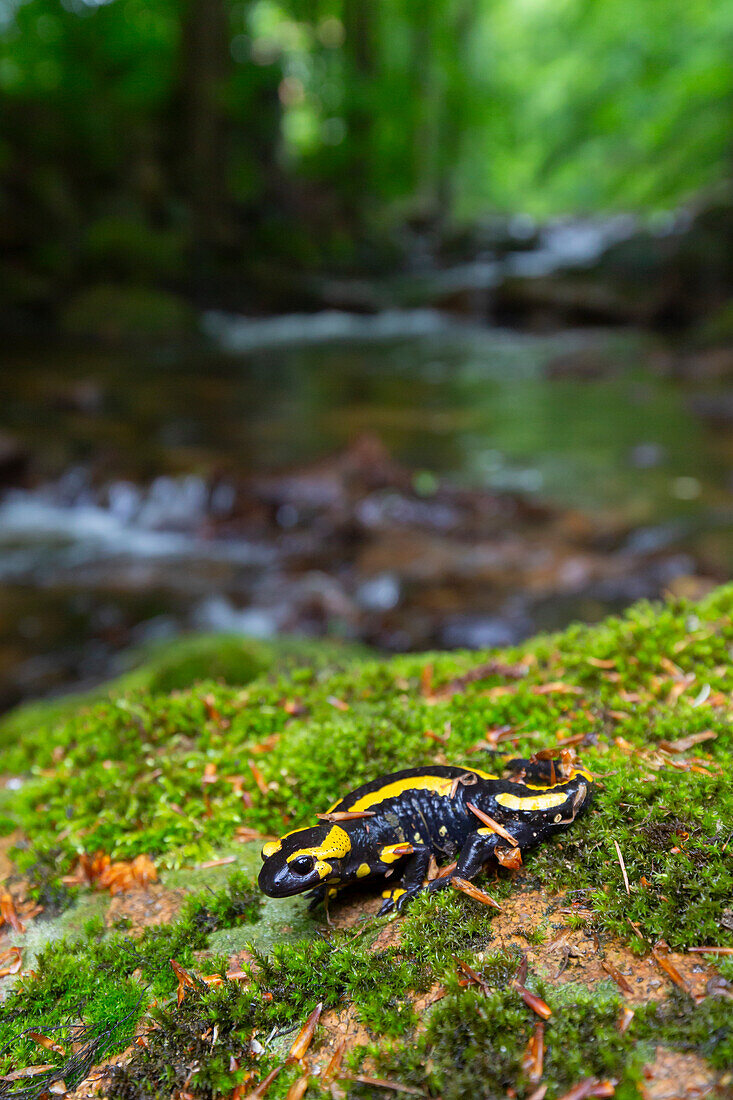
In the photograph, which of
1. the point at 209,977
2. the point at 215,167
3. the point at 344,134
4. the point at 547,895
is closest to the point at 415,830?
the point at 547,895

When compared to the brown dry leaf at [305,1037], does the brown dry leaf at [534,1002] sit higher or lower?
higher

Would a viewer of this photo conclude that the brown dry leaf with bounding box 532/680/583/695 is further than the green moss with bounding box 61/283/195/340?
No

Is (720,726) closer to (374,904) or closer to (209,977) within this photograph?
(374,904)

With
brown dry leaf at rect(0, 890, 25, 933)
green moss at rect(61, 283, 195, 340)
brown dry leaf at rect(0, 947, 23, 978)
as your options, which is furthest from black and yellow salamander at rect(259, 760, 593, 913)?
green moss at rect(61, 283, 195, 340)

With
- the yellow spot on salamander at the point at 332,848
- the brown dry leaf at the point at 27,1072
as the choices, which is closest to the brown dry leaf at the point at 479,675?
the yellow spot on salamander at the point at 332,848

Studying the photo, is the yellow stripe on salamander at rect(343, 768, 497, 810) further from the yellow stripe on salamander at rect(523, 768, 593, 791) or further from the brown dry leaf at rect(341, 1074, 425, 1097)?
the brown dry leaf at rect(341, 1074, 425, 1097)

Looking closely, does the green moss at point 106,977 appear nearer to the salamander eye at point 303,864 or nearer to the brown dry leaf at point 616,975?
the salamander eye at point 303,864
